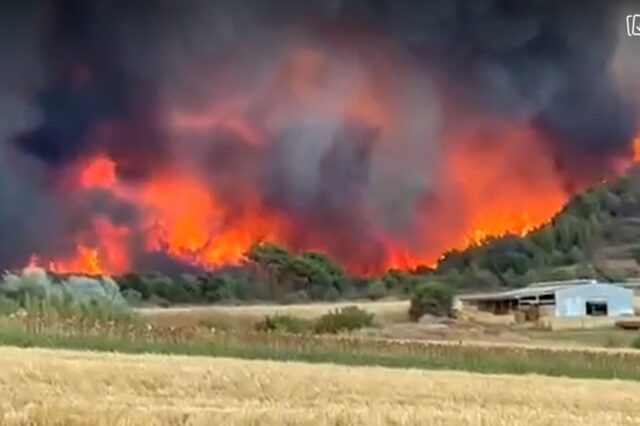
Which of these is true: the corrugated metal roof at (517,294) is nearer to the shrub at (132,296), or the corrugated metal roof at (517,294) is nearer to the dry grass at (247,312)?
the dry grass at (247,312)

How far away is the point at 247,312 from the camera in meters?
29.2

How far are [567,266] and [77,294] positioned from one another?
42.1ft

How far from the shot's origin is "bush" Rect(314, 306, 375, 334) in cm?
2889

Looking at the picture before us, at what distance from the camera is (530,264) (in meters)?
33.0

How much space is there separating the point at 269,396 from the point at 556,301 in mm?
15872

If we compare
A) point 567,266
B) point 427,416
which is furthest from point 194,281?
point 427,416

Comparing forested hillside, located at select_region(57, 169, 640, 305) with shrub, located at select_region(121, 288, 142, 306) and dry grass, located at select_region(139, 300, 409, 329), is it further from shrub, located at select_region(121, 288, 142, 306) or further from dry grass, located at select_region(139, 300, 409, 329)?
dry grass, located at select_region(139, 300, 409, 329)

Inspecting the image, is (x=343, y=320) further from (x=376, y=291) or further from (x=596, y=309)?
(x=596, y=309)

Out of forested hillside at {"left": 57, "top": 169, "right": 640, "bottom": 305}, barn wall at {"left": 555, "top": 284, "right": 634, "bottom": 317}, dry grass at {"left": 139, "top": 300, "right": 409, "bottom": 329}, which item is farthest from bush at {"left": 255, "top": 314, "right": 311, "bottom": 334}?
barn wall at {"left": 555, "top": 284, "right": 634, "bottom": 317}

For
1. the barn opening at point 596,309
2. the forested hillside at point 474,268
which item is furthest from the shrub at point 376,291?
the barn opening at point 596,309

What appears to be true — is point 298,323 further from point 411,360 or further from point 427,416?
point 427,416

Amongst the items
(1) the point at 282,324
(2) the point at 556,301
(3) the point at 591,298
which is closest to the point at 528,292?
(2) the point at 556,301

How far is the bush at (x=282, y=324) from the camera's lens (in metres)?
27.8

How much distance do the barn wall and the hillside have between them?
1.97 feet
